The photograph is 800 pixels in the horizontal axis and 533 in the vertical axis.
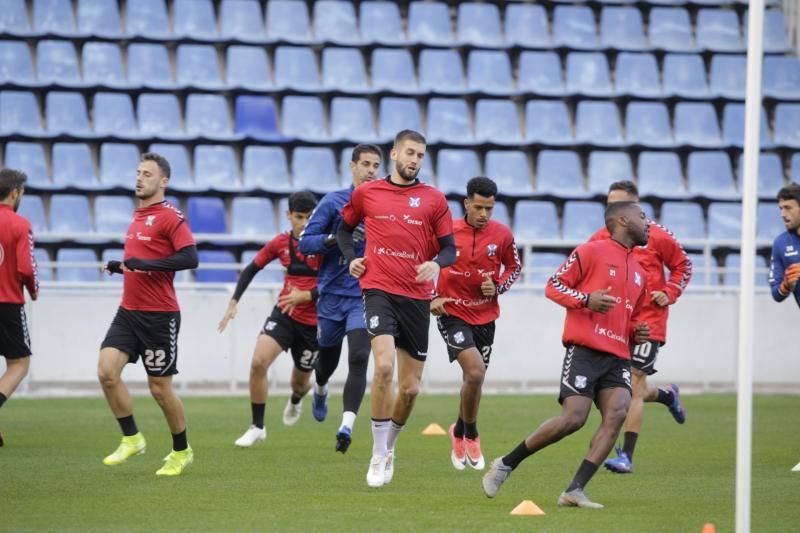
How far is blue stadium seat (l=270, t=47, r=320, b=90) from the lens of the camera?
24.0 metres

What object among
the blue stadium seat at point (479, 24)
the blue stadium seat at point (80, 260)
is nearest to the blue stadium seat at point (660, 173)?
the blue stadium seat at point (479, 24)

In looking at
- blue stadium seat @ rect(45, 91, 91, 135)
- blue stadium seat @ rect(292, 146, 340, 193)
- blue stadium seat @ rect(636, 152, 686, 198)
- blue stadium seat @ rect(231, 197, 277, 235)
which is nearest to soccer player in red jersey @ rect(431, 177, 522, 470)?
blue stadium seat @ rect(231, 197, 277, 235)

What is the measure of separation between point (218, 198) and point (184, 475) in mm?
12008

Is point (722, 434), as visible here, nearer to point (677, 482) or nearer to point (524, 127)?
point (677, 482)

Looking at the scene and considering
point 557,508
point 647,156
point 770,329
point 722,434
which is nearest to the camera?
point 557,508

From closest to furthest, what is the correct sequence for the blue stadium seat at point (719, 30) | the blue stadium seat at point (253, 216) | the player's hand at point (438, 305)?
the player's hand at point (438, 305) → the blue stadium seat at point (253, 216) → the blue stadium seat at point (719, 30)

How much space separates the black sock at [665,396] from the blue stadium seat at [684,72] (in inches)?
543

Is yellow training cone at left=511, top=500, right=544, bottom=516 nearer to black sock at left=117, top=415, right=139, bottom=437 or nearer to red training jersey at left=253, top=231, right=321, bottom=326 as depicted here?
black sock at left=117, top=415, right=139, bottom=437

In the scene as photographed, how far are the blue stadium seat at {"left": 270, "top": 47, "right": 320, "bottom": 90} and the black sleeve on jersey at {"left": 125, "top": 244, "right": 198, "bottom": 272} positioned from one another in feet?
45.7

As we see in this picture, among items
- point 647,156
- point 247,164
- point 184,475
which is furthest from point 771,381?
point 184,475

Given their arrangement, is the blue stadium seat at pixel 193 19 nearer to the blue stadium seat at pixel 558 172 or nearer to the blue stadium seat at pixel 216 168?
the blue stadium seat at pixel 216 168

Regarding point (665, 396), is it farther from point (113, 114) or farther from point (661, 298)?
point (113, 114)

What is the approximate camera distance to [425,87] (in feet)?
79.7

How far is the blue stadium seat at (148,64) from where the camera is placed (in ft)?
77.0
